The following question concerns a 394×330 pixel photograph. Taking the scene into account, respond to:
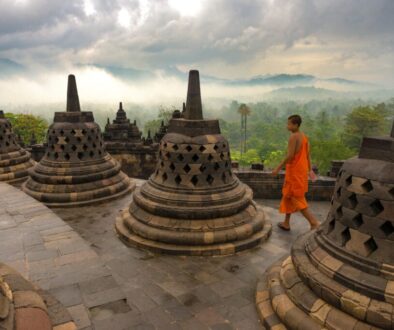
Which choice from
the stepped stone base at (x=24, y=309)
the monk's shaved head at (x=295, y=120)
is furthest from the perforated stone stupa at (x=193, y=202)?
the stepped stone base at (x=24, y=309)

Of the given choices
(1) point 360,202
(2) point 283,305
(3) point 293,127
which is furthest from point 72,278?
(3) point 293,127

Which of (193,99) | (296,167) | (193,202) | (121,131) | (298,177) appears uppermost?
(193,99)

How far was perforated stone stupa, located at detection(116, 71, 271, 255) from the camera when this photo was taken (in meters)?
6.47

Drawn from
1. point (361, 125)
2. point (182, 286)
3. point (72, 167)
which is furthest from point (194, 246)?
point (361, 125)

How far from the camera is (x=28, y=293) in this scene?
2820mm

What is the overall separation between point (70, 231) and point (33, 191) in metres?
5.34

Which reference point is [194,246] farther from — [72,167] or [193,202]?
[72,167]

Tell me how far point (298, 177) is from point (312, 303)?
3.01m

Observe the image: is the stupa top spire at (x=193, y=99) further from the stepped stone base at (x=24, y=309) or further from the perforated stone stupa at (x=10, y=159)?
the perforated stone stupa at (x=10, y=159)

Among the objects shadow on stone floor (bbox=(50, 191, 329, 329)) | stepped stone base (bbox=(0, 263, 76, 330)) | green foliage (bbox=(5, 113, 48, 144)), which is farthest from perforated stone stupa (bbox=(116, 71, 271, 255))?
green foliage (bbox=(5, 113, 48, 144))

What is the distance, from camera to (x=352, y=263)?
150 inches

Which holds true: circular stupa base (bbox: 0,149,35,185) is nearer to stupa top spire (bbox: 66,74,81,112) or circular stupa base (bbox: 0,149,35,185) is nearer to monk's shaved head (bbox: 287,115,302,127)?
stupa top spire (bbox: 66,74,81,112)

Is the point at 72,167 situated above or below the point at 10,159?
above

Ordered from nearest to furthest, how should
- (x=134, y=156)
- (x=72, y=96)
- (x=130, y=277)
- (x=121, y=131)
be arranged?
(x=130, y=277), (x=72, y=96), (x=134, y=156), (x=121, y=131)
